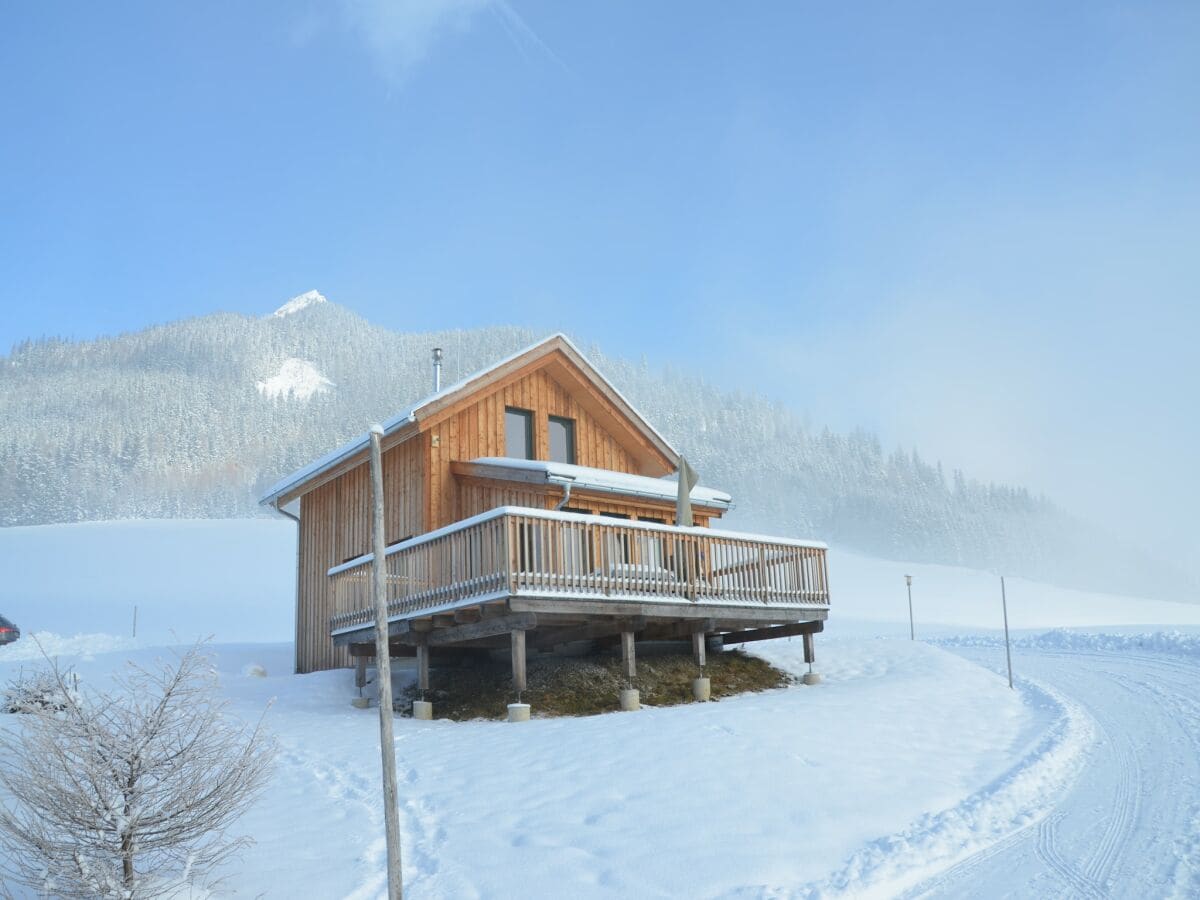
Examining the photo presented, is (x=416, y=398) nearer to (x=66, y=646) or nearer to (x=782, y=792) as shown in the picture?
(x=66, y=646)

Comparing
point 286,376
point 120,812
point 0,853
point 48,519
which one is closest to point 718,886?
point 120,812

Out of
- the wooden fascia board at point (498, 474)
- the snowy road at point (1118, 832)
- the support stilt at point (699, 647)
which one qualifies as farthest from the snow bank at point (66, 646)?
the snowy road at point (1118, 832)

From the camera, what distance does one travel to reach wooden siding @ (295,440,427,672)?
20.1 metres

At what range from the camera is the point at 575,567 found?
15406mm

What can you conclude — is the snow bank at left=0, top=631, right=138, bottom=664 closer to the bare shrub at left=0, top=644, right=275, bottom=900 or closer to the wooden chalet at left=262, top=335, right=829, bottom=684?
the wooden chalet at left=262, top=335, right=829, bottom=684

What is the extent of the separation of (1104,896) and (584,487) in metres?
12.3

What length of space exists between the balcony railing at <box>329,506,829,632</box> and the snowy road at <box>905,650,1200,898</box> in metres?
5.55

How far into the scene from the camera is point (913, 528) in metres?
112

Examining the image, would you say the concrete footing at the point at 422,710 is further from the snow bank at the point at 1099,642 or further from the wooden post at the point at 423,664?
the snow bank at the point at 1099,642

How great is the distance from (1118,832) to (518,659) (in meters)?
8.41

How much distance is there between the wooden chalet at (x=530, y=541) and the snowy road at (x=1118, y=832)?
6136 millimetres

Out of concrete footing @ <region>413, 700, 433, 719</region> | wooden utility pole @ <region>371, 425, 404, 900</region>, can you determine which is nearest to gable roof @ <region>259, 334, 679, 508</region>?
concrete footing @ <region>413, 700, 433, 719</region>

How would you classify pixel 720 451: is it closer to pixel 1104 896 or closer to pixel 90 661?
pixel 90 661

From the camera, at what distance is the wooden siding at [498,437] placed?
63.9ft
